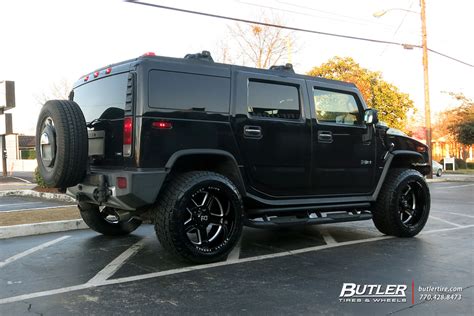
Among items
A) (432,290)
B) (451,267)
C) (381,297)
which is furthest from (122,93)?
(451,267)

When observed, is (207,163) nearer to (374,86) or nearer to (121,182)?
(121,182)

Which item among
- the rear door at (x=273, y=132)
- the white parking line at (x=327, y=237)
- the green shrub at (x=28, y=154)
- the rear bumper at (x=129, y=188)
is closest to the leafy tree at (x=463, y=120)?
the white parking line at (x=327, y=237)

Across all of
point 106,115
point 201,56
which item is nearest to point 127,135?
point 106,115

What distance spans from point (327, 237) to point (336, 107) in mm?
1970

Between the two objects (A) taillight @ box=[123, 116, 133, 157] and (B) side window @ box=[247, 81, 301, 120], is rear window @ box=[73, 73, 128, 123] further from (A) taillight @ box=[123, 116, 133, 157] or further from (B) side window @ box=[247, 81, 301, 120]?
(B) side window @ box=[247, 81, 301, 120]

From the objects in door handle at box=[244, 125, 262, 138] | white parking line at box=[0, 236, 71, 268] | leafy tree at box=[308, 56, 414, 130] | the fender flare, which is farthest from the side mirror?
leafy tree at box=[308, 56, 414, 130]

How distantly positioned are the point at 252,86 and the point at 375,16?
1659cm

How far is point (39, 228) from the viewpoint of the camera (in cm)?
725

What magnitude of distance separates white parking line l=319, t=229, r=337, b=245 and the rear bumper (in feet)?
9.42

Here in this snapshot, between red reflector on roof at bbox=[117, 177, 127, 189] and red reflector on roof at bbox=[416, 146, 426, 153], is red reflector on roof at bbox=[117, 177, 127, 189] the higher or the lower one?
the lower one

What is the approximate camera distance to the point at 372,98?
91.3ft

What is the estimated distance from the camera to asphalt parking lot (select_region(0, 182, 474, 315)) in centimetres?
374

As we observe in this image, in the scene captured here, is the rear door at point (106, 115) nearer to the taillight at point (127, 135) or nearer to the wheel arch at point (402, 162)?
the taillight at point (127, 135)

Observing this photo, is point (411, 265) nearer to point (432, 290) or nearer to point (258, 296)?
point (432, 290)
